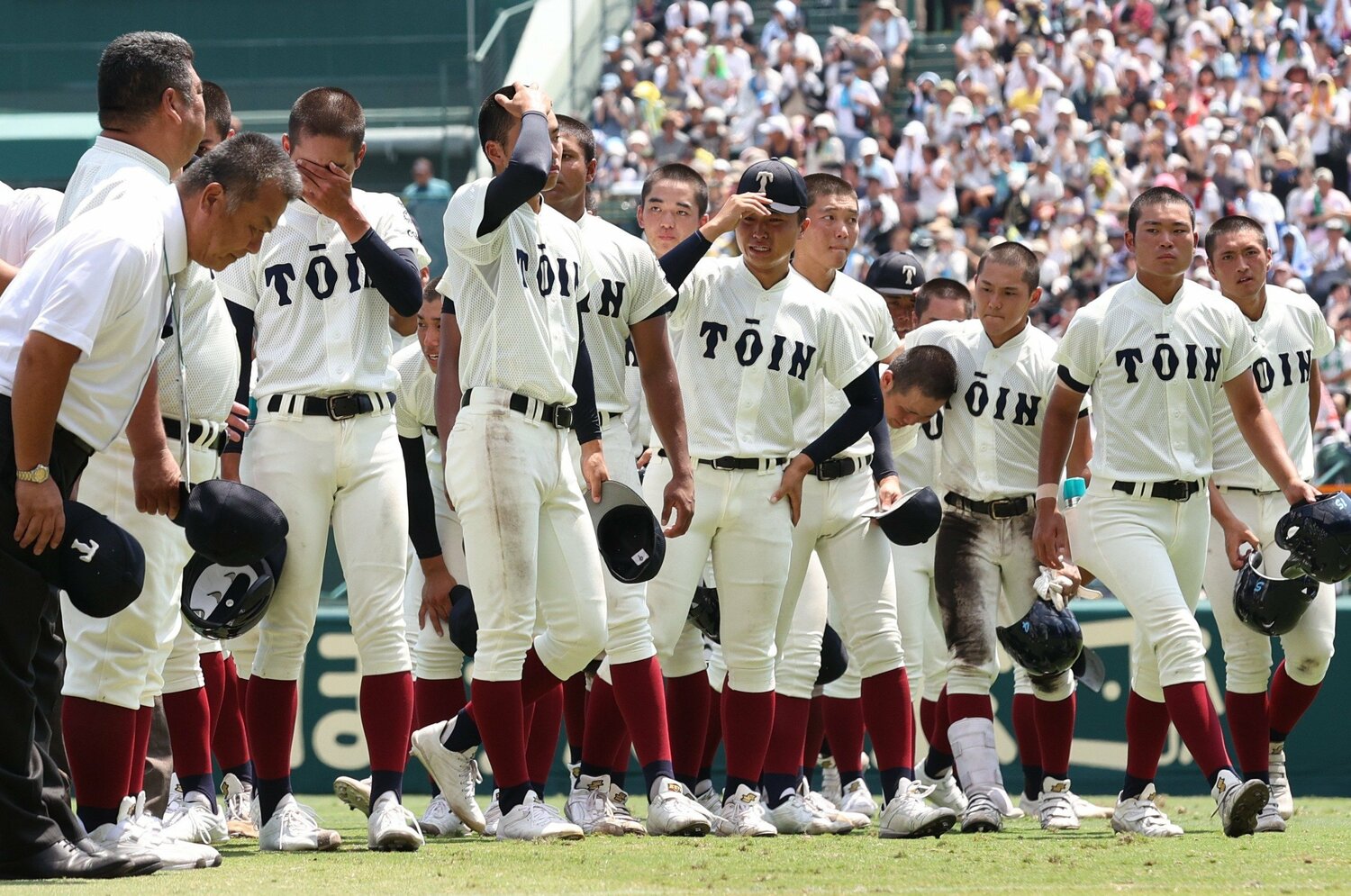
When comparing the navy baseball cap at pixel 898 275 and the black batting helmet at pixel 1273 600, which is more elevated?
the navy baseball cap at pixel 898 275

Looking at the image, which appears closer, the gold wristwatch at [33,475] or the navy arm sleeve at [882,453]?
the gold wristwatch at [33,475]

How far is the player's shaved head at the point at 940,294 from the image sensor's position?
27.7ft

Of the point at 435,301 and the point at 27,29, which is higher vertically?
the point at 27,29

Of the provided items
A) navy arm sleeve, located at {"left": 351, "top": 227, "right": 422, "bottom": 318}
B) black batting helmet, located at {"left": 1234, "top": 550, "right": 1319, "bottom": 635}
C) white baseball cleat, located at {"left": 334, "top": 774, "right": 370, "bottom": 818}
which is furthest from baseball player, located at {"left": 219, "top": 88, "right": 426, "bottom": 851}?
black batting helmet, located at {"left": 1234, "top": 550, "right": 1319, "bottom": 635}

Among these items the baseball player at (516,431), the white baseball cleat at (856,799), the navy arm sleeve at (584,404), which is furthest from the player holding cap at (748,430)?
the white baseball cleat at (856,799)

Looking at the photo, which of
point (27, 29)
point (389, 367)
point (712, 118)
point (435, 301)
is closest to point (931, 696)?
point (435, 301)

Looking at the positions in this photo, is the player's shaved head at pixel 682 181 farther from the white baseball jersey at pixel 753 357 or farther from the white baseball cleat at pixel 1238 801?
the white baseball cleat at pixel 1238 801

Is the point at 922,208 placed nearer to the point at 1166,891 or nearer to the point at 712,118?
the point at 712,118

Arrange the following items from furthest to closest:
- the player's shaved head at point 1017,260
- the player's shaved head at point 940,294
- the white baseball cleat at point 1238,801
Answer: the player's shaved head at point 940,294
the player's shaved head at point 1017,260
the white baseball cleat at point 1238,801

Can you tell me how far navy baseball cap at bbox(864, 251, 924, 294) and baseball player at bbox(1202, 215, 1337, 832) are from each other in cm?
139

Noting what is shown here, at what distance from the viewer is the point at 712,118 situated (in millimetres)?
21062

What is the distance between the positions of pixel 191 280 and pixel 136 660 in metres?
1.19

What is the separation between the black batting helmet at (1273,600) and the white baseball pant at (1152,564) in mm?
213

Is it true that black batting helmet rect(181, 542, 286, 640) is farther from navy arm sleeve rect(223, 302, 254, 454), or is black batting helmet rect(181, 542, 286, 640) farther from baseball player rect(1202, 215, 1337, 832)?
baseball player rect(1202, 215, 1337, 832)
